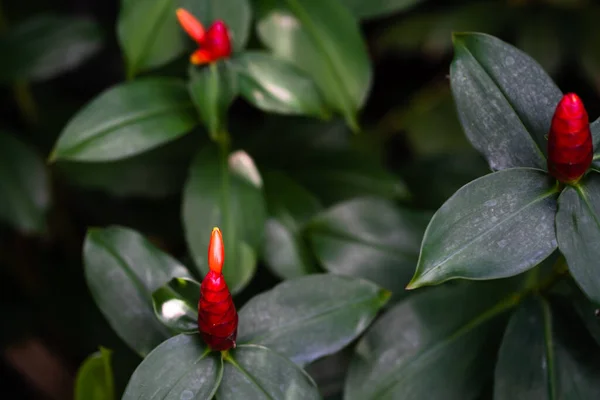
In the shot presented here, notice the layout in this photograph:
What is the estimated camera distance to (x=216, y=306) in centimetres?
65

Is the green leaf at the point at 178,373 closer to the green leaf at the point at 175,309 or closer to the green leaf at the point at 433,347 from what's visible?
the green leaf at the point at 175,309

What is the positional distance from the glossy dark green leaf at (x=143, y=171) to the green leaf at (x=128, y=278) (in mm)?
443

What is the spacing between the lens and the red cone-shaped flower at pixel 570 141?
0.62m

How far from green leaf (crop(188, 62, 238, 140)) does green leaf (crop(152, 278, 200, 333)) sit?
0.25 metres

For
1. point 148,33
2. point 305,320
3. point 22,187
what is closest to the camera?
point 305,320

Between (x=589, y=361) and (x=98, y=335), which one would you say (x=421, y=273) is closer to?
(x=589, y=361)

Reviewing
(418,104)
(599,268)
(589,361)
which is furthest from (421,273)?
(418,104)

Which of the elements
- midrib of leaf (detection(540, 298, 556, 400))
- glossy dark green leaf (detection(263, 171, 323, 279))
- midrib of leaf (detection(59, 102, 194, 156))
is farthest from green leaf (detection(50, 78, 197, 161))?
midrib of leaf (detection(540, 298, 556, 400))

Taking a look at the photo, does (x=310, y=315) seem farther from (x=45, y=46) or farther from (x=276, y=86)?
(x=45, y=46)

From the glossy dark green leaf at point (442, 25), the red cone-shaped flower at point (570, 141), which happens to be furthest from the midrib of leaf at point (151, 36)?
the glossy dark green leaf at point (442, 25)

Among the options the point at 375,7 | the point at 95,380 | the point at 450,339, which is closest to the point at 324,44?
the point at 375,7

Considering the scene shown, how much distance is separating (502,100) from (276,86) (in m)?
0.33

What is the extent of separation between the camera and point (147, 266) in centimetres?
82

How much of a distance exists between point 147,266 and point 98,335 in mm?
703
